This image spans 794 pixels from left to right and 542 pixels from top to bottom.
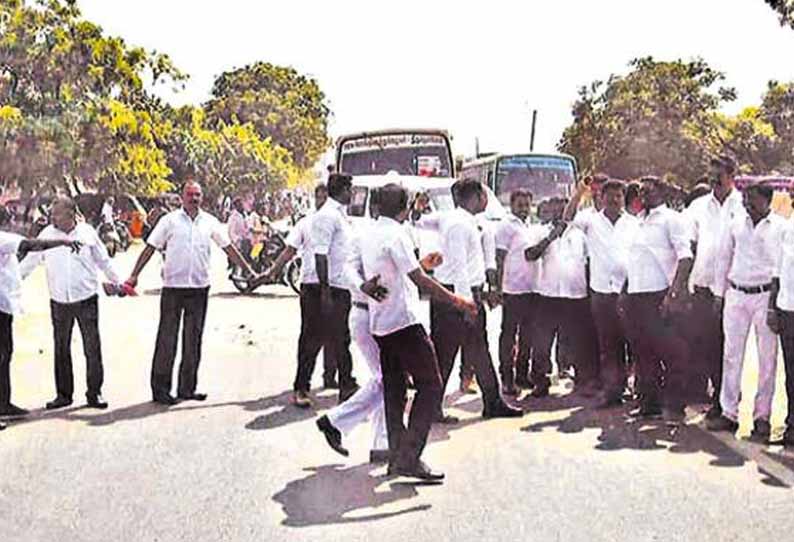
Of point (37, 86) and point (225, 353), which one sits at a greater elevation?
point (37, 86)

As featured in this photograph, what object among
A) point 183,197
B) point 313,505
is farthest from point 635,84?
point 313,505

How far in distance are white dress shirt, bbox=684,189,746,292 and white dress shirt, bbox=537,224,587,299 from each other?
1.09 meters

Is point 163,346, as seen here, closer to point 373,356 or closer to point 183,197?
point 183,197

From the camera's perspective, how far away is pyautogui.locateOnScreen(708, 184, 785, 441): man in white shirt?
27.9 ft

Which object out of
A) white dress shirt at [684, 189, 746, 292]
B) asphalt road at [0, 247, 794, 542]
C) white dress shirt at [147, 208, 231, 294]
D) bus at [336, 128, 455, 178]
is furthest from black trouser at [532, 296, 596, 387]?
bus at [336, 128, 455, 178]

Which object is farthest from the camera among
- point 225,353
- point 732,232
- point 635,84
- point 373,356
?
point 635,84

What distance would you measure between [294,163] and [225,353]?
74.1 meters

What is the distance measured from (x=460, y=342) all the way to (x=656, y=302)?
1522 millimetres

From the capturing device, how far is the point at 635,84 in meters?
52.4

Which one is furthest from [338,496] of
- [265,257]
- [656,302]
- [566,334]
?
[265,257]

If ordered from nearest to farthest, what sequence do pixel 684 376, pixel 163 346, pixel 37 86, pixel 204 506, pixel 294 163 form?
1. pixel 204 506
2. pixel 684 376
3. pixel 163 346
4. pixel 37 86
5. pixel 294 163

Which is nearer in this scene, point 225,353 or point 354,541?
point 354,541

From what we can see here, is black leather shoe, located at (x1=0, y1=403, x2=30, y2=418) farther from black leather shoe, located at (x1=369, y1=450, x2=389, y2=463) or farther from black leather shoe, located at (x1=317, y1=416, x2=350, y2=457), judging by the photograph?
black leather shoe, located at (x1=369, y1=450, x2=389, y2=463)

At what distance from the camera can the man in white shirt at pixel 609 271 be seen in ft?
32.3
